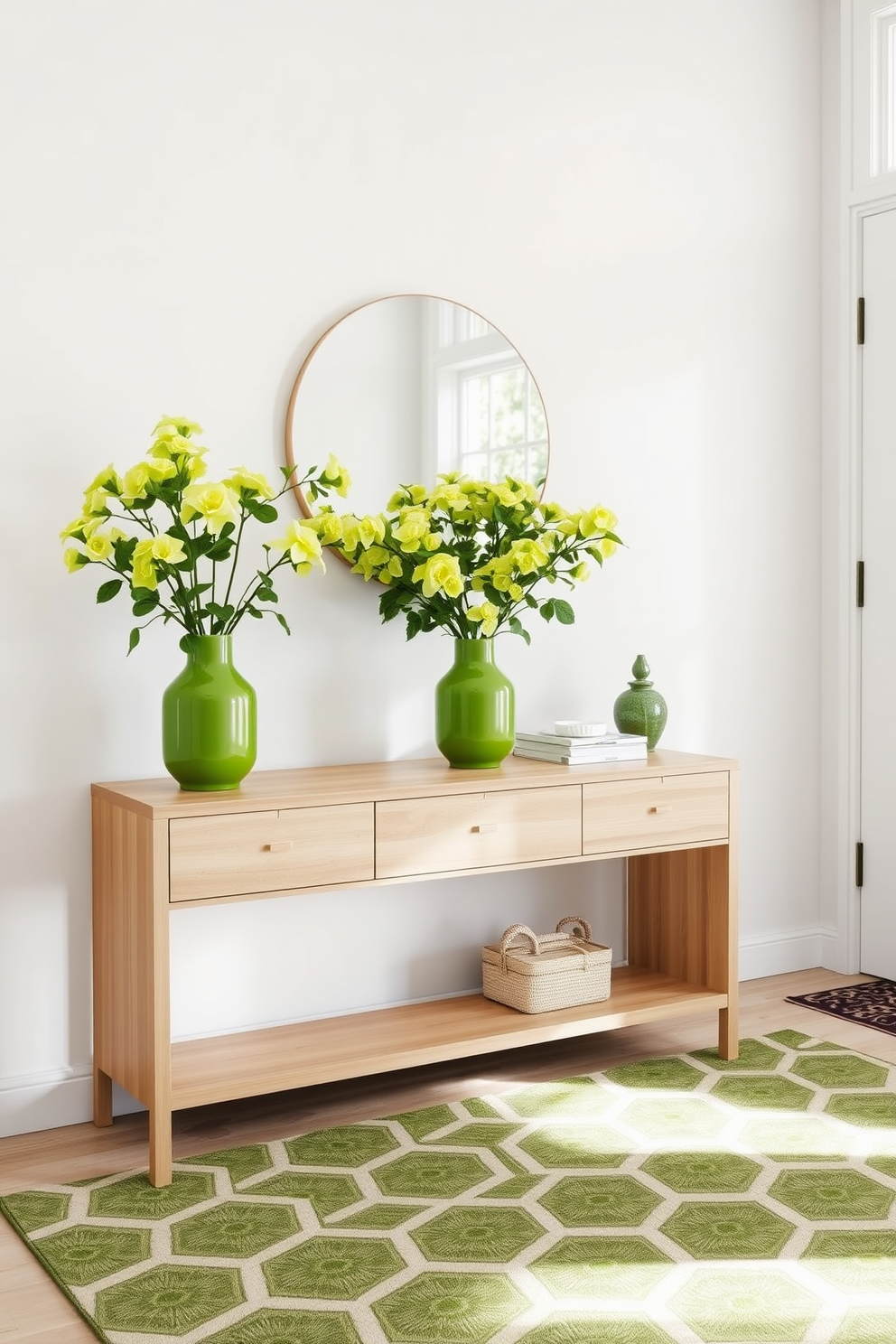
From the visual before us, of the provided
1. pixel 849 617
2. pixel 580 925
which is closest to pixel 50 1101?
pixel 580 925

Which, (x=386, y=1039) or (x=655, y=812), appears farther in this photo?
(x=655, y=812)

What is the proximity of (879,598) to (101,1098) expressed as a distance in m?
2.52

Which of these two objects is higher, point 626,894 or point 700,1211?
point 626,894

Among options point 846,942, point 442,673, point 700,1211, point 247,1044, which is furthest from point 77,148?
point 846,942

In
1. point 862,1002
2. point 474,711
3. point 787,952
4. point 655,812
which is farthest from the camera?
point 787,952

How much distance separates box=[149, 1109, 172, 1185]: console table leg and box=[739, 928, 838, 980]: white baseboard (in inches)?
77.1

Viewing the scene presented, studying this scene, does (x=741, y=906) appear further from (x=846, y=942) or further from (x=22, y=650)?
(x=22, y=650)

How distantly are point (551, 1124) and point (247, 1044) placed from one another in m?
0.67

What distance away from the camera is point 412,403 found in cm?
310

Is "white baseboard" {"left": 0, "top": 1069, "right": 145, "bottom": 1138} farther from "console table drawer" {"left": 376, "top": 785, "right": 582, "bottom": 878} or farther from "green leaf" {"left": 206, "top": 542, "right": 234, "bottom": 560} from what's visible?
"green leaf" {"left": 206, "top": 542, "right": 234, "bottom": 560}

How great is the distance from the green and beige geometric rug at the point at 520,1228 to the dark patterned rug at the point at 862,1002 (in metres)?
0.57

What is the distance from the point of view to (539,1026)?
289 cm

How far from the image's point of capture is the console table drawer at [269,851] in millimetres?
2410

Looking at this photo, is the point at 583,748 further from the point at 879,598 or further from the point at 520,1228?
the point at 879,598
